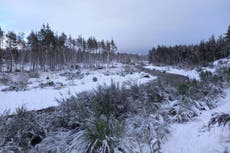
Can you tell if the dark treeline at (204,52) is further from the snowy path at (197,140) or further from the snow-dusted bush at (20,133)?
the snow-dusted bush at (20,133)

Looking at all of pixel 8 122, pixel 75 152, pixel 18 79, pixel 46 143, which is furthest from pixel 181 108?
pixel 18 79

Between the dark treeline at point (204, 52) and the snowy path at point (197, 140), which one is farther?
the dark treeline at point (204, 52)

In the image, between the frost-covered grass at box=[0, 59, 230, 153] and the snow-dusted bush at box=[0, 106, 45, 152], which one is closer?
the frost-covered grass at box=[0, 59, 230, 153]

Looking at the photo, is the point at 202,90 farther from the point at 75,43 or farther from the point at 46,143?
the point at 75,43

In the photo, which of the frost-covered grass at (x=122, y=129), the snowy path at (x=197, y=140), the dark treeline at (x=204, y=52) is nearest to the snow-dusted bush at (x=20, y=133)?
the frost-covered grass at (x=122, y=129)

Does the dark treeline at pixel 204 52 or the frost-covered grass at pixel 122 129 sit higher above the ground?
the dark treeline at pixel 204 52

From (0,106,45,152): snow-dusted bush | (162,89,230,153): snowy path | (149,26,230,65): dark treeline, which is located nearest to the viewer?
(162,89,230,153): snowy path

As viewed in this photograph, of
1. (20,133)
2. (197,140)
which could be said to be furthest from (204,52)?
(20,133)

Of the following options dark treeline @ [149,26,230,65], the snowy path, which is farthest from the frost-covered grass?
dark treeline @ [149,26,230,65]

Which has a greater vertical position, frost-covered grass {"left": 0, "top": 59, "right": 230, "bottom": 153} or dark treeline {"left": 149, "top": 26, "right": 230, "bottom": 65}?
dark treeline {"left": 149, "top": 26, "right": 230, "bottom": 65}

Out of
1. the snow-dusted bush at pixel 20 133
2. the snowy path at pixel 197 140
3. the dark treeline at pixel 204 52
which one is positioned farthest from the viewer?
the dark treeline at pixel 204 52

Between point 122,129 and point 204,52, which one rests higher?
point 204,52

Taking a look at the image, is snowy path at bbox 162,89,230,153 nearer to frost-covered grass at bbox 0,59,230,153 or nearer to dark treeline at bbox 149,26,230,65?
frost-covered grass at bbox 0,59,230,153

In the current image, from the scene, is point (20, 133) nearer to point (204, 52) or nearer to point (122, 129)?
point (122, 129)
